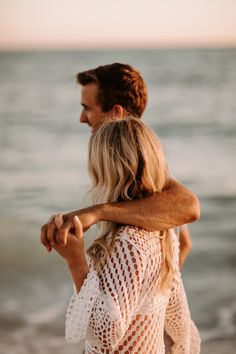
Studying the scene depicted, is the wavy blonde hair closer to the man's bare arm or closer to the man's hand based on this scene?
the man's bare arm

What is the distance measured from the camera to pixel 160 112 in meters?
18.2

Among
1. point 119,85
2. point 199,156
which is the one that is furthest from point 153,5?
point 119,85

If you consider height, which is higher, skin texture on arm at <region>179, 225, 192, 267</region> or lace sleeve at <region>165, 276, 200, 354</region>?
skin texture on arm at <region>179, 225, 192, 267</region>

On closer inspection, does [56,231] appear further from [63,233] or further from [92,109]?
[92,109]

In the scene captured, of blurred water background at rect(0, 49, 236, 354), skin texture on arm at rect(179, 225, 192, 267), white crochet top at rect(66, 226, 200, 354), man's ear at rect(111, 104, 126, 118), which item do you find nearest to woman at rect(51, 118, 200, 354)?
white crochet top at rect(66, 226, 200, 354)

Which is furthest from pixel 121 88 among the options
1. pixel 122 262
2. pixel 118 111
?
pixel 122 262

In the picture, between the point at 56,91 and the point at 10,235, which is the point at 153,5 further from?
the point at 10,235

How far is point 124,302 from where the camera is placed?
1.88m

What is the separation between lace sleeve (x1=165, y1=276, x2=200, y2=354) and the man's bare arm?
26cm

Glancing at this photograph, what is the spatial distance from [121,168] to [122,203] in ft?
0.45

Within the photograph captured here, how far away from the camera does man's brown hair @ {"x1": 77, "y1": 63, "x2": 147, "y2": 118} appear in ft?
9.98

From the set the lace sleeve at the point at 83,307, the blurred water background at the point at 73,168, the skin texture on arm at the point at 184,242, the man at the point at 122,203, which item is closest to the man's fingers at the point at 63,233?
the man at the point at 122,203

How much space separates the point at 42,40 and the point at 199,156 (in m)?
14.9

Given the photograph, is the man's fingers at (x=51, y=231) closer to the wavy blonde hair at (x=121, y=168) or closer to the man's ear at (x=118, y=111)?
the wavy blonde hair at (x=121, y=168)
